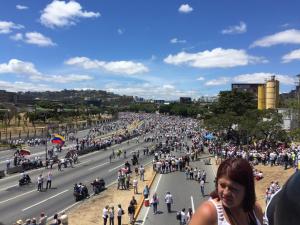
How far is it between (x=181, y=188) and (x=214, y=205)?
108 ft

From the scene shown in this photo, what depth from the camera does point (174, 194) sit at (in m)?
32.9

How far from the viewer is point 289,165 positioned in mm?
39062

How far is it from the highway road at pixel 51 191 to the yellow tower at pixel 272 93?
54.1 meters

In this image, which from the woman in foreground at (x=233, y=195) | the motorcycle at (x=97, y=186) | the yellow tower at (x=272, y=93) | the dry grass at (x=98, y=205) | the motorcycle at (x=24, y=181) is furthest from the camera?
the yellow tower at (x=272, y=93)

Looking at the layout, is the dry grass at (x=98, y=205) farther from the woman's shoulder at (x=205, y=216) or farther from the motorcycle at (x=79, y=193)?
the woman's shoulder at (x=205, y=216)

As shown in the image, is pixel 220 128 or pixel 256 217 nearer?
pixel 256 217

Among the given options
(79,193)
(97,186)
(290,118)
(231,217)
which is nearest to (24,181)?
(97,186)

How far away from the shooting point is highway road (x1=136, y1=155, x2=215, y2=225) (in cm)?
2552

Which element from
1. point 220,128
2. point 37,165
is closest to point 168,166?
point 37,165

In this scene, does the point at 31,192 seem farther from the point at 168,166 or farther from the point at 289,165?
the point at 289,165

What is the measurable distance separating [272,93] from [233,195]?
104m

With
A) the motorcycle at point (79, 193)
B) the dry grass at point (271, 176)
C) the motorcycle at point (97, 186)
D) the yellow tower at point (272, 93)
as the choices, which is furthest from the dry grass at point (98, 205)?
the yellow tower at point (272, 93)

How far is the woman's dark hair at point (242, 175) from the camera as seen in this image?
9.82ft

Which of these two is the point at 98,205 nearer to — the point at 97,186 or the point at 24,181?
the point at 97,186
